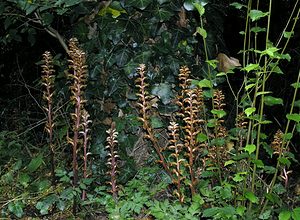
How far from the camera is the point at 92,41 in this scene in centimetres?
285

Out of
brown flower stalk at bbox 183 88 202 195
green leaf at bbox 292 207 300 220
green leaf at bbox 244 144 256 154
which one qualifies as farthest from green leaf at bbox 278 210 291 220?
brown flower stalk at bbox 183 88 202 195

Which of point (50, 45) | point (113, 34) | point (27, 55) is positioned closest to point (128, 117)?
point (113, 34)

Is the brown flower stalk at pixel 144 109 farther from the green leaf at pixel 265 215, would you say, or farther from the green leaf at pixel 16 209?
the green leaf at pixel 16 209

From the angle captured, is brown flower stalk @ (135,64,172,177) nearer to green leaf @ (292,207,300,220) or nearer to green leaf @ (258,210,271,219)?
green leaf @ (258,210,271,219)

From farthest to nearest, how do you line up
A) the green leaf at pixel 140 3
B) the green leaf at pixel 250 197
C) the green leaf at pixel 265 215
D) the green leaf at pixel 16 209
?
the green leaf at pixel 140 3 → the green leaf at pixel 16 209 → the green leaf at pixel 265 215 → the green leaf at pixel 250 197

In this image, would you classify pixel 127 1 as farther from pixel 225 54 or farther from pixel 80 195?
pixel 80 195

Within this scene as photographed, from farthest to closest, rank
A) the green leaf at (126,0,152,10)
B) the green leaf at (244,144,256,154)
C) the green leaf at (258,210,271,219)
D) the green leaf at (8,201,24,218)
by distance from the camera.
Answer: the green leaf at (126,0,152,10) → the green leaf at (8,201,24,218) → the green leaf at (258,210,271,219) → the green leaf at (244,144,256,154)

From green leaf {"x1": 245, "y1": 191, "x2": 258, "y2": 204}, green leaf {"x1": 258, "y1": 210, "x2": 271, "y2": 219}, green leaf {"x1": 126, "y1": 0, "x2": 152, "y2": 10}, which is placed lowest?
green leaf {"x1": 258, "y1": 210, "x2": 271, "y2": 219}

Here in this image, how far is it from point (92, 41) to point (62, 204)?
1.01 m

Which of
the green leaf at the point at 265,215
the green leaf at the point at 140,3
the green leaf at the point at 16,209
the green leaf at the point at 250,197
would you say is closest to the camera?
the green leaf at the point at 250,197

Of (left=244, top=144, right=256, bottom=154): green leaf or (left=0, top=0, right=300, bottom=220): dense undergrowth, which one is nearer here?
(left=244, top=144, right=256, bottom=154): green leaf

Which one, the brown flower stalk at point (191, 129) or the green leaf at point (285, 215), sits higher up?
the brown flower stalk at point (191, 129)

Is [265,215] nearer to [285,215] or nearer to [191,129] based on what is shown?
[285,215]

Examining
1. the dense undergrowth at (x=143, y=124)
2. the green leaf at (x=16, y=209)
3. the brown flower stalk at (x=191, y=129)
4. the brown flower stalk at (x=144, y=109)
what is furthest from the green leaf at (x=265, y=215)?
the green leaf at (x=16, y=209)
